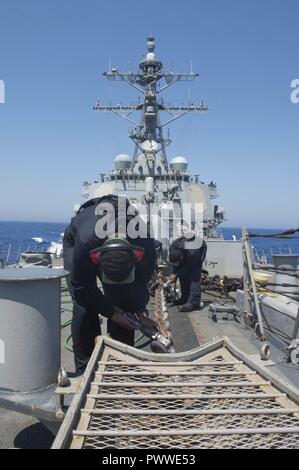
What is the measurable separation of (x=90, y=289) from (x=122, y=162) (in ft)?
48.4

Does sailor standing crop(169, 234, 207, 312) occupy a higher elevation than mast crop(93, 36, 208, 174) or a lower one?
lower

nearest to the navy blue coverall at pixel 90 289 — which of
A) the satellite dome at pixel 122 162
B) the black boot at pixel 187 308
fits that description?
the black boot at pixel 187 308

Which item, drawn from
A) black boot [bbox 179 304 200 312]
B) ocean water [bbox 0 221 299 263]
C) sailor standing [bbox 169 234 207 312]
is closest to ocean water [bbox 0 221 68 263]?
ocean water [bbox 0 221 299 263]

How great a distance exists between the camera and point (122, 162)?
17422 mm

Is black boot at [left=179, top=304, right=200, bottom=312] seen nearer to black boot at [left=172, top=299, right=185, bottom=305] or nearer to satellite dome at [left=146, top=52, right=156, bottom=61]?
black boot at [left=172, top=299, right=185, bottom=305]

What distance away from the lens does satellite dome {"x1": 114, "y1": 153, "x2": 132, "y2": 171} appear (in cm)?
1742

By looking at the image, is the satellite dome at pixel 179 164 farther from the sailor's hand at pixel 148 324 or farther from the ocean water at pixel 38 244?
the sailor's hand at pixel 148 324

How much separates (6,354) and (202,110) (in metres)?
21.6

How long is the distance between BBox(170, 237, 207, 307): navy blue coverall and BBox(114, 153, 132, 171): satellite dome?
11126 mm

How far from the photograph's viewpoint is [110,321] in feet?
11.5

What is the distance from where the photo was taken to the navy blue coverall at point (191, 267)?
6.62m
